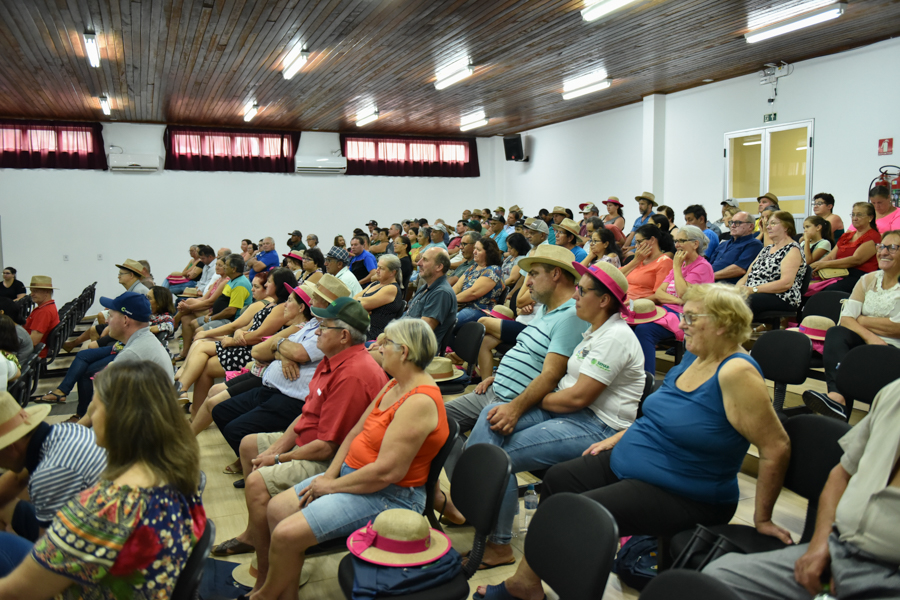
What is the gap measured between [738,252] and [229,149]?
34.7 ft

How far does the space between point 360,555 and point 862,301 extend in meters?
3.19

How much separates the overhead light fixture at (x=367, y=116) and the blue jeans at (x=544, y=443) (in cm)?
909

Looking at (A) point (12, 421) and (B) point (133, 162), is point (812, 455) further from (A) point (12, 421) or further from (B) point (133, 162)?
(B) point (133, 162)

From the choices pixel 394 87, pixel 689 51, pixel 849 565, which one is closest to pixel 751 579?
pixel 849 565

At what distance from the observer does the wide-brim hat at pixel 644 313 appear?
3887 millimetres

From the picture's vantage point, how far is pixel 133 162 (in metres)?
11.9

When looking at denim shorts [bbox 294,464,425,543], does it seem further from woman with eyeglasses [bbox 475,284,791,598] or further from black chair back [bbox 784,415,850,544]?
black chair back [bbox 784,415,850,544]

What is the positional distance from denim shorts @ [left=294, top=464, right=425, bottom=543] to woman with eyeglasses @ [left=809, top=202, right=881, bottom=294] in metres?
4.34

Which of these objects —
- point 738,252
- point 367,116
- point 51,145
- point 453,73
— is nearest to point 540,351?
point 738,252

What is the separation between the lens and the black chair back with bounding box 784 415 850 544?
5.97ft

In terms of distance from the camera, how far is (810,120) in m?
7.82

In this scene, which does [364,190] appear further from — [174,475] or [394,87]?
[174,475]

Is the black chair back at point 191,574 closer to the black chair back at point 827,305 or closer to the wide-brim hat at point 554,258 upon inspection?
the wide-brim hat at point 554,258

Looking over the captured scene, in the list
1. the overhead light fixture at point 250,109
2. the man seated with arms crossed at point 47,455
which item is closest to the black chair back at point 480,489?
the man seated with arms crossed at point 47,455
